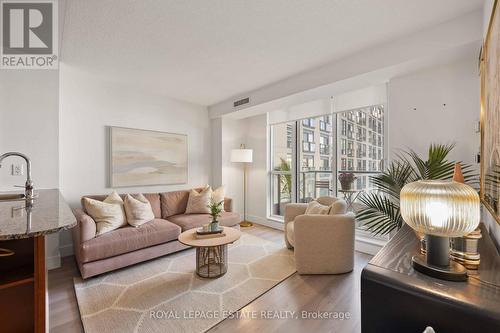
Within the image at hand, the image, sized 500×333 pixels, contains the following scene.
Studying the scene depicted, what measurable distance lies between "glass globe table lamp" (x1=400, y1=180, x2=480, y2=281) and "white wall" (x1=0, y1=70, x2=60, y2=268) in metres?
3.54

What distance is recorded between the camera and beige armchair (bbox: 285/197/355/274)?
2502mm

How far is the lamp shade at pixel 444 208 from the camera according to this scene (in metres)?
0.84

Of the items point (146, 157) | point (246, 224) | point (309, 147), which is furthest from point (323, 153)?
point (146, 157)

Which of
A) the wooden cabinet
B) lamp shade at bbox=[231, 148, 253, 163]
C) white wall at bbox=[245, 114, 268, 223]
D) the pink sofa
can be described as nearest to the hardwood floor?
the pink sofa

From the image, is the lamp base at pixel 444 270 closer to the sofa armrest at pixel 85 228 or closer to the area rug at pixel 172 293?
the area rug at pixel 172 293

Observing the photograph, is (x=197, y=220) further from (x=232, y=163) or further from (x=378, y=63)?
(x=378, y=63)

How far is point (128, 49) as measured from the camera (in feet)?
8.09

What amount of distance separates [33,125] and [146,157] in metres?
1.45

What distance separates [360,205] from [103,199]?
382 cm

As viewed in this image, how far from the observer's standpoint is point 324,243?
2.49 metres

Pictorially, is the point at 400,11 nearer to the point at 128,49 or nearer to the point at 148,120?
the point at 128,49

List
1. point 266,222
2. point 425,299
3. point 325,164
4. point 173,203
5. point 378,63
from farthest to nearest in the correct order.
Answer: point 266,222
point 325,164
point 173,203
point 378,63
point 425,299

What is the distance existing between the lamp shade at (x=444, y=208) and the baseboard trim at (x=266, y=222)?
348 centimetres

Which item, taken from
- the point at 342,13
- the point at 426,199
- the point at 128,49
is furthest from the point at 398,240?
the point at 128,49
